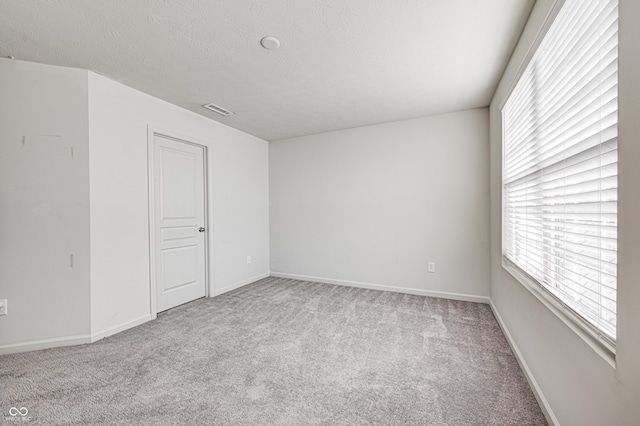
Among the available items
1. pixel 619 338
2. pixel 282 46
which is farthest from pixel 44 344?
pixel 619 338

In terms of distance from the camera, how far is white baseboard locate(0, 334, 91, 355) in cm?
218

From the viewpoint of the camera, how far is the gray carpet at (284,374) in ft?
4.95

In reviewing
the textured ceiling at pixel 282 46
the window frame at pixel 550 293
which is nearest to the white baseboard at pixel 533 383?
the window frame at pixel 550 293

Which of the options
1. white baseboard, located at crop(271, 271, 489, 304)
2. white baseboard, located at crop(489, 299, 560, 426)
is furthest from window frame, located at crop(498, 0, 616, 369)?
white baseboard, located at crop(271, 271, 489, 304)

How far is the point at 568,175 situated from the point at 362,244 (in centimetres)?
286

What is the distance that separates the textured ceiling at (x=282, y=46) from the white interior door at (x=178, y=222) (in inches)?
26.1

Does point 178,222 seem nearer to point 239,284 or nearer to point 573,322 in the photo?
point 239,284

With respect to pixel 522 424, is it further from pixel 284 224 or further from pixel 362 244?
pixel 284 224

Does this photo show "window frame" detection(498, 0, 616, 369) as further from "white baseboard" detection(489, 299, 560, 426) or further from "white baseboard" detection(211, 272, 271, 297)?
"white baseboard" detection(211, 272, 271, 297)

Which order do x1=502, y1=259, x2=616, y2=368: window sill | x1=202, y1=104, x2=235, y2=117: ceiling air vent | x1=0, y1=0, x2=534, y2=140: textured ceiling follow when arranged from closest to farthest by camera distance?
x1=502, y1=259, x2=616, y2=368: window sill → x1=0, y1=0, x2=534, y2=140: textured ceiling → x1=202, y1=104, x2=235, y2=117: ceiling air vent

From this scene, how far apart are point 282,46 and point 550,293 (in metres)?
2.39

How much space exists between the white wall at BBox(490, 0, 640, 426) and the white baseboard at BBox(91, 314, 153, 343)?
3393 millimetres

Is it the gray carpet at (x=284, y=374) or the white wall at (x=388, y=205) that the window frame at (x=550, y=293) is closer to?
the gray carpet at (x=284, y=374)

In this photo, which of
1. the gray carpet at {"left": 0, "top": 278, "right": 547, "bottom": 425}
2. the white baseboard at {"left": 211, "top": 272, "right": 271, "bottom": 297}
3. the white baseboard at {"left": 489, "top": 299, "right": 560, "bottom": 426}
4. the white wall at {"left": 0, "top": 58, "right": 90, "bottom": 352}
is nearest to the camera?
the white baseboard at {"left": 489, "top": 299, "right": 560, "bottom": 426}
